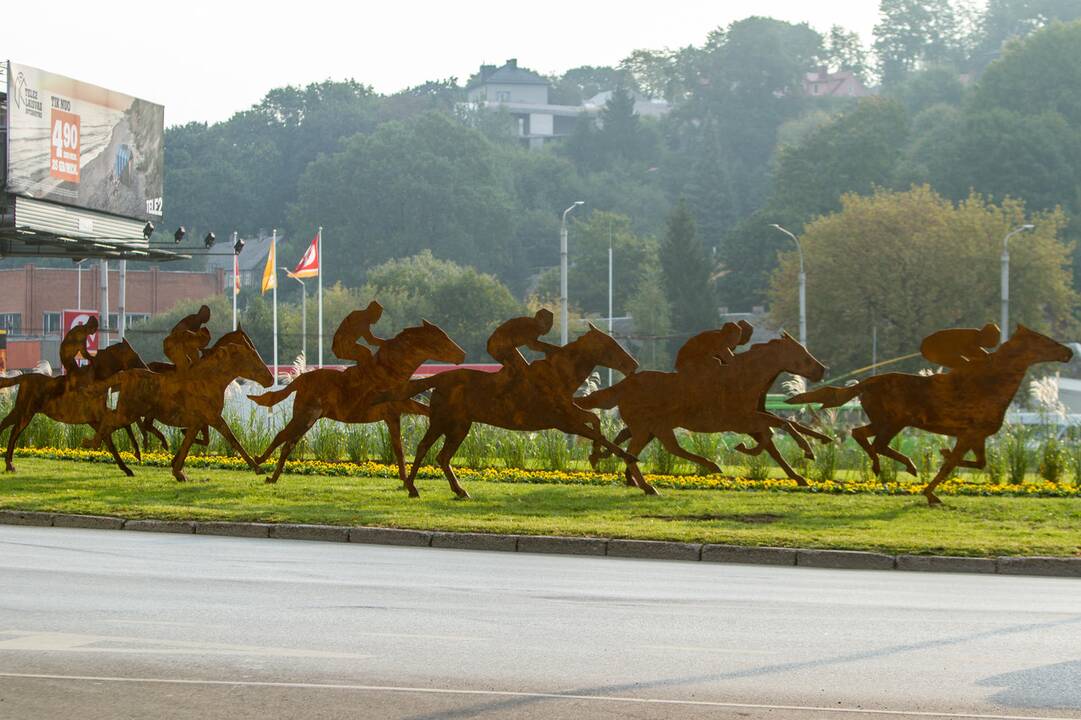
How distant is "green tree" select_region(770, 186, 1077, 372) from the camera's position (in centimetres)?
6925

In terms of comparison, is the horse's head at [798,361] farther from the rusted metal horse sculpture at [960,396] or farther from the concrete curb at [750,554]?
the concrete curb at [750,554]

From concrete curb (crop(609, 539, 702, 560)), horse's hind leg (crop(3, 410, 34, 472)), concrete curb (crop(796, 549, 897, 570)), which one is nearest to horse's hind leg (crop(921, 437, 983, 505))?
concrete curb (crop(796, 549, 897, 570))

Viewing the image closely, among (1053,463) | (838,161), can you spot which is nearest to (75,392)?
(1053,463)

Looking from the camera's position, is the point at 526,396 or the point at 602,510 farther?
the point at 526,396

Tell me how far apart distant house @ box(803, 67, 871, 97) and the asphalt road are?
153409mm

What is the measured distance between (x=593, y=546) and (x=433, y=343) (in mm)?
5772

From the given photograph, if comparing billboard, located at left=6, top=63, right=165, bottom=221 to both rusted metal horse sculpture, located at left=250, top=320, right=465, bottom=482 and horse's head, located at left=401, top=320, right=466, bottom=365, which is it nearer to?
rusted metal horse sculpture, located at left=250, top=320, right=465, bottom=482

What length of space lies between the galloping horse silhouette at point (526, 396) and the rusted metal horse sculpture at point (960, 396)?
3069 mm

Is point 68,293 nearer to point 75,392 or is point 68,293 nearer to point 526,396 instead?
point 75,392

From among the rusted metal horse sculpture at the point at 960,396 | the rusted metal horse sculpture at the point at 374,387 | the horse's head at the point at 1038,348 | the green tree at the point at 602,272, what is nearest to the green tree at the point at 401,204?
the green tree at the point at 602,272

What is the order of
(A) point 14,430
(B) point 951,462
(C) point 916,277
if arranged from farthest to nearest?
(C) point 916,277 → (A) point 14,430 → (B) point 951,462

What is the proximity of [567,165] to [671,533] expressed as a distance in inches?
5150

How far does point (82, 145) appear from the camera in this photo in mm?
47875

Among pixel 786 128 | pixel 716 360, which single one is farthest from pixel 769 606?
pixel 786 128
